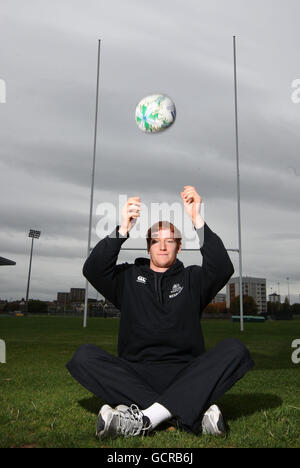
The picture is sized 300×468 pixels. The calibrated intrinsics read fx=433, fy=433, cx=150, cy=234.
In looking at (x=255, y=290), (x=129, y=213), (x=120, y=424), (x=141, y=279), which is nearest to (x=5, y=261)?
(x=141, y=279)

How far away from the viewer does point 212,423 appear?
8.37 ft

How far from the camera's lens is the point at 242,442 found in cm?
247

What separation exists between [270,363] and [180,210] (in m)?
3.01

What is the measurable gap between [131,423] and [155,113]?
3.46 m

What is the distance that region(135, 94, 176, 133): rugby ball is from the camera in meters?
4.88

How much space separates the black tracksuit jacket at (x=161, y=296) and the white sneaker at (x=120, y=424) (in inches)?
16.2

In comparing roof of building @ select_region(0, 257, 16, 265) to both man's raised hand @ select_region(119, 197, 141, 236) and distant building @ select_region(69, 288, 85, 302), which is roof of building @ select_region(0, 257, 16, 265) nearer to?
man's raised hand @ select_region(119, 197, 141, 236)

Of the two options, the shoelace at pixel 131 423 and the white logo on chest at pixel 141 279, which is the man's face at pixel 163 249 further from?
the shoelace at pixel 131 423

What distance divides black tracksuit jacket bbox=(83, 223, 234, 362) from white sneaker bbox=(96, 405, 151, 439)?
1.35 feet

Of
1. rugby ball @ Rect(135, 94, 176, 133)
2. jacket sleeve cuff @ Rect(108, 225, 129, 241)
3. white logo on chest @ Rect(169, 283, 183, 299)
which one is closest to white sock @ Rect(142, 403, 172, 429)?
white logo on chest @ Rect(169, 283, 183, 299)

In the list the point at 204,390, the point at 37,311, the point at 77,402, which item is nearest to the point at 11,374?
the point at 77,402

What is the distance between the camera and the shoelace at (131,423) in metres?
2.45

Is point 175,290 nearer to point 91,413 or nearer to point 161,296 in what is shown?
point 161,296
